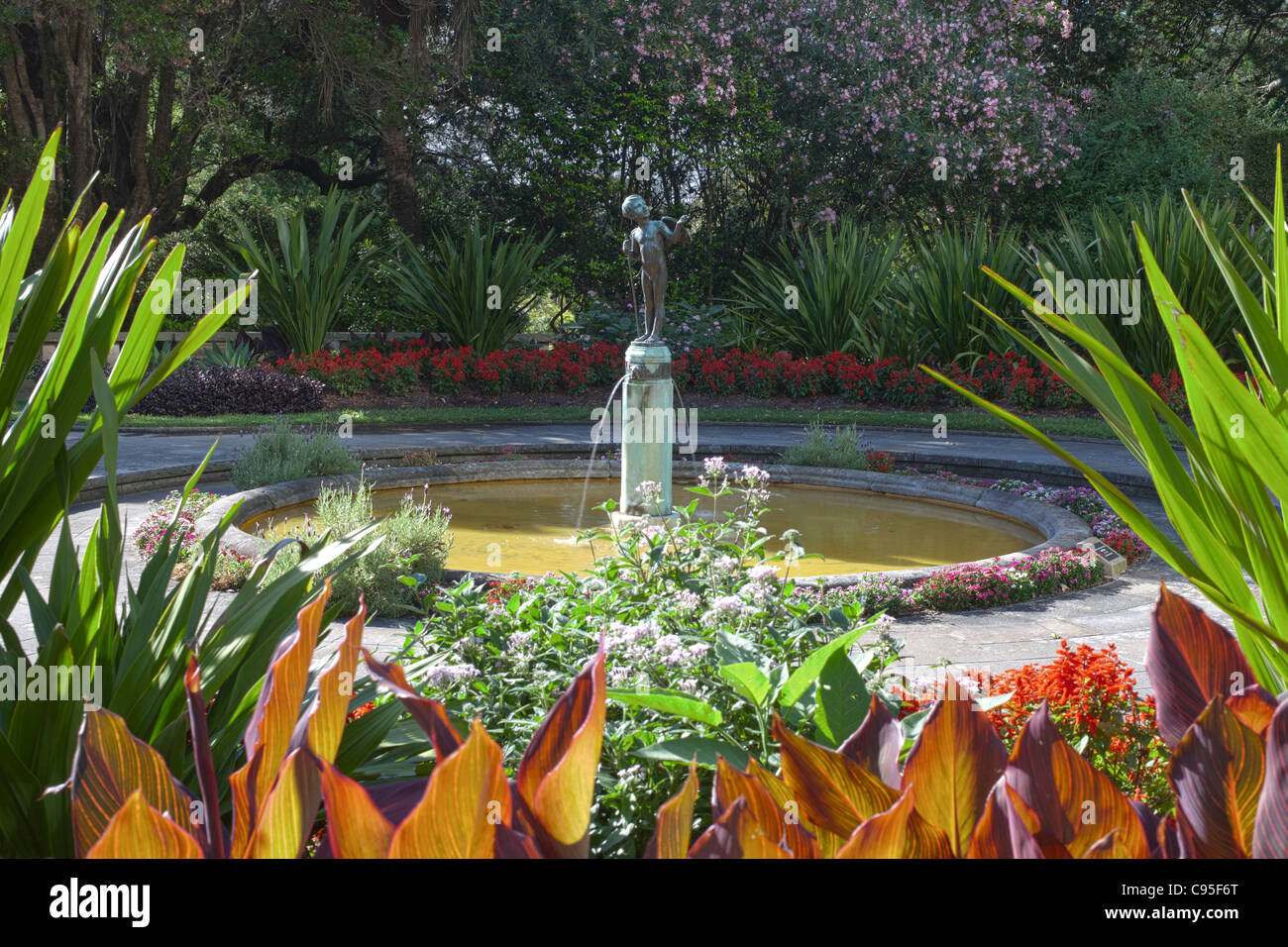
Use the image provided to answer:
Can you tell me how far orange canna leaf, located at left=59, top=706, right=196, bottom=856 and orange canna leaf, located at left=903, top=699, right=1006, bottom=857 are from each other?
0.50m

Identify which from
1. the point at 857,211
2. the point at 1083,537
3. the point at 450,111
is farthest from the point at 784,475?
the point at 450,111

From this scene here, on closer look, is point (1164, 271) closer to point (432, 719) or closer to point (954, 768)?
point (954, 768)

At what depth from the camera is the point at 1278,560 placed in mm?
1180

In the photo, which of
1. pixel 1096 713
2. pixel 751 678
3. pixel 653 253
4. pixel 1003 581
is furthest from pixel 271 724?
pixel 653 253

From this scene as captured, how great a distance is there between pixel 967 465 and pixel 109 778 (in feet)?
31.4

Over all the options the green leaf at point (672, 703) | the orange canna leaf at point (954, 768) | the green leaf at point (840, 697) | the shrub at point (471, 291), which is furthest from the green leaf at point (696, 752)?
the shrub at point (471, 291)

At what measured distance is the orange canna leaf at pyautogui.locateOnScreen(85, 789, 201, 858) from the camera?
58 centimetres

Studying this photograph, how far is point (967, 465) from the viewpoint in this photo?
9734mm

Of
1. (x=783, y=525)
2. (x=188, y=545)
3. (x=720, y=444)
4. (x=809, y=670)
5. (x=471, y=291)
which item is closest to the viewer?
(x=809, y=670)

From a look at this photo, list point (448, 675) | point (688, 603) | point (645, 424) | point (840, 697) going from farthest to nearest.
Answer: point (645, 424)
point (688, 603)
point (448, 675)
point (840, 697)

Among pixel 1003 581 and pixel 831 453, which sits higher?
pixel 831 453

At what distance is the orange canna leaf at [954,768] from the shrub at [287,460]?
25.7 ft
